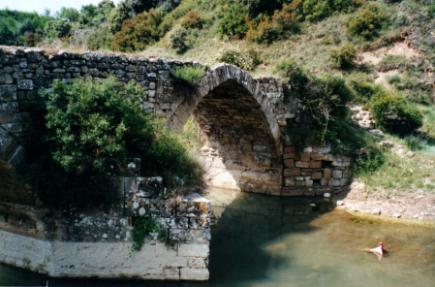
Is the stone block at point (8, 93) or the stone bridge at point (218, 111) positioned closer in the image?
the stone block at point (8, 93)

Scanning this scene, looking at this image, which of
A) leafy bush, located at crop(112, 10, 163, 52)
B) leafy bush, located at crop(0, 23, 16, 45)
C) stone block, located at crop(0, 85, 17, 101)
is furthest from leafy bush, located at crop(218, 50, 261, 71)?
leafy bush, located at crop(0, 23, 16, 45)

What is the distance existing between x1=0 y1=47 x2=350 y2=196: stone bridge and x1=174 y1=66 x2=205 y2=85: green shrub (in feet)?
0.38

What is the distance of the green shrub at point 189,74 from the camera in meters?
10.0

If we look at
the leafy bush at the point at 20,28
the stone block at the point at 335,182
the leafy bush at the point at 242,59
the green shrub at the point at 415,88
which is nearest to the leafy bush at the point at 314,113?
the stone block at the point at 335,182

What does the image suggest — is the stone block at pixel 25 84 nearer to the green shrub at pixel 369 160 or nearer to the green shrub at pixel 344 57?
the green shrub at pixel 369 160

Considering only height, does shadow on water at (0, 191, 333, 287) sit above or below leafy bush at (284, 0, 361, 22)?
below

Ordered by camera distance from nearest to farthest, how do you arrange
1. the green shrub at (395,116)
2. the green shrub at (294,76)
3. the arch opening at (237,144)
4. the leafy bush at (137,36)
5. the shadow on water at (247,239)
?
1. the shadow on water at (247,239)
2. the arch opening at (237,144)
3. the green shrub at (294,76)
4. the green shrub at (395,116)
5. the leafy bush at (137,36)

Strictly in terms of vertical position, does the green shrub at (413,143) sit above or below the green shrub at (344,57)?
below

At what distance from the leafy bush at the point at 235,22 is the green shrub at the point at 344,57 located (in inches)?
230

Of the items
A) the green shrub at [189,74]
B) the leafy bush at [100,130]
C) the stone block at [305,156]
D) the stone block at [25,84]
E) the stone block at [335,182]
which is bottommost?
the stone block at [335,182]

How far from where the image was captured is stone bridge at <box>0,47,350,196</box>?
7.53 metres

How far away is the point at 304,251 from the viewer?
10.5 meters

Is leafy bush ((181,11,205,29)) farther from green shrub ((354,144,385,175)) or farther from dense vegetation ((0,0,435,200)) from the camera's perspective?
green shrub ((354,144,385,175))

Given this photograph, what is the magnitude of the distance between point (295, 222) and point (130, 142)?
6.15m
